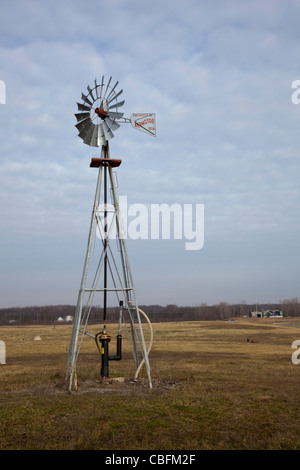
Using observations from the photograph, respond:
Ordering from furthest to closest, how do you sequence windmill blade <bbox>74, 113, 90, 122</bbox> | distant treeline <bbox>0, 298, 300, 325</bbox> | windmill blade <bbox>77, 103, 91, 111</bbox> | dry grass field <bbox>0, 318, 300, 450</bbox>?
distant treeline <bbox>0, 298, 300, 325</bbox> → windmill blade <bbox>77, 103, 91, 111</bbox> → windmill blade <bbox>74, 113, 90, 122</bbox> → dry grass field <bbox>0, 318, 300, 450</bbox>

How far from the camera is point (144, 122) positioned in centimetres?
1488

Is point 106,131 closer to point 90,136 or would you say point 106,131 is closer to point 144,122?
point 90,136

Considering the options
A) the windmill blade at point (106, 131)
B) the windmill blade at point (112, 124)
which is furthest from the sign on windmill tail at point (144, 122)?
the windmill blade at point (106, 131)

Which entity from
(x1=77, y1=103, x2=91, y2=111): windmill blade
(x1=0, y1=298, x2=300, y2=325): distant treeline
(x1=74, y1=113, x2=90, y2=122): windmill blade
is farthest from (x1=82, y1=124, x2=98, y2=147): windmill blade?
(x1=0, y1=298, x2=300, y2=325): distant treeline

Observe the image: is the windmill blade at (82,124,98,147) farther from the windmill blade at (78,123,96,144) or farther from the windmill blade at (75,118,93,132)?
the windmill blade at (75,118,93,132)

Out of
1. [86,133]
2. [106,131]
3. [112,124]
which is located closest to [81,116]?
[86,133]

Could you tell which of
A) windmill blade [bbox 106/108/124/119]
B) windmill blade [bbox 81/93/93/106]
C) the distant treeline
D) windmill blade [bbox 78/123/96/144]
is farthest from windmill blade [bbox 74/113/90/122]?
the distant treeline

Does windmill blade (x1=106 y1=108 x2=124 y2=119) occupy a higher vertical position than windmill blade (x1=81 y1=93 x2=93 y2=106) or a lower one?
lower

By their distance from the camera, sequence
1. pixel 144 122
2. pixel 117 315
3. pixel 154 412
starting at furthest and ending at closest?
pixel 117 315, pixel 144 122, pixel 154 412

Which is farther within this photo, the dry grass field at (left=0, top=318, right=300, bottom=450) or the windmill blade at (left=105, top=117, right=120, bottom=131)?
the windmill blade at (left=105, top=117, right=120, bottom=131)

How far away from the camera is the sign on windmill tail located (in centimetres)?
1484

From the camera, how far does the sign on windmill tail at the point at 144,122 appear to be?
14.8m

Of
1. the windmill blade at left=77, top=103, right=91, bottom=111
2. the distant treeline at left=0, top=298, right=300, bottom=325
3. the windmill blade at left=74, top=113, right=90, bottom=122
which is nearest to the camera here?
the windmill blade at left=74, top=113, right=90, bottom=122
